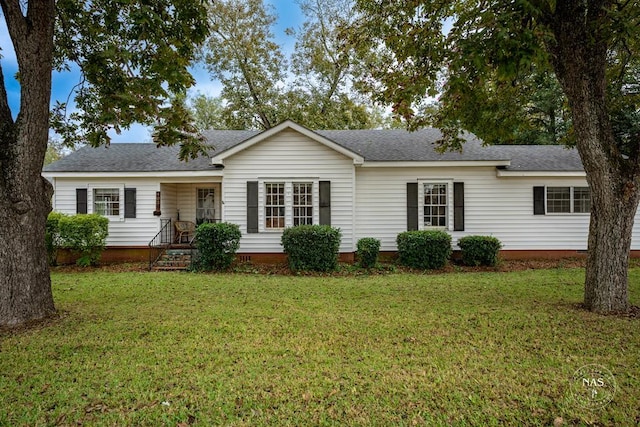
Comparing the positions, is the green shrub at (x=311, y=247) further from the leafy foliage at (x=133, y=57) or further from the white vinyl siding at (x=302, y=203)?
the leafy foliage at (x=133, y=57)

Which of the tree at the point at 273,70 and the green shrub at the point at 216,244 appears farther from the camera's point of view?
the tree at the point at 273,70

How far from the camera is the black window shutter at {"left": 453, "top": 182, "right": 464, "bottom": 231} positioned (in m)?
11.7

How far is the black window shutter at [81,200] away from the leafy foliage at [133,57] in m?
5.01

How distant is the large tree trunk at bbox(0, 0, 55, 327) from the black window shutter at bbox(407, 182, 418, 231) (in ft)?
30.9

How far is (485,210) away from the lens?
39.1 ft

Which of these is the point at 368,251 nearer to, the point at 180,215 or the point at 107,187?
the point at 180,215

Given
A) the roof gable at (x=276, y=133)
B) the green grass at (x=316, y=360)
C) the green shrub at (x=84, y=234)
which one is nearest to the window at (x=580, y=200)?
the green grass at (x=316, y=360)

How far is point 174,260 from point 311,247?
172 inches

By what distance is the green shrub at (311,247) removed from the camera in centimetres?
1013

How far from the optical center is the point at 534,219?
470 inches

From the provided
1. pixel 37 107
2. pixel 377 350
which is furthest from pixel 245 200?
pixel 377 350

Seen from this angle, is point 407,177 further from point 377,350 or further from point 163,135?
point 377,350

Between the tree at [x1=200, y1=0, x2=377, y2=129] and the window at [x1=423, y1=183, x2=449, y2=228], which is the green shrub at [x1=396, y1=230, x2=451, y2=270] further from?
the tree at [x1=200, y1=0, x2=377, y2=129]

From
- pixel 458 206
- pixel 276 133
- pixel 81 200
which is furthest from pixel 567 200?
pixel 81 200
